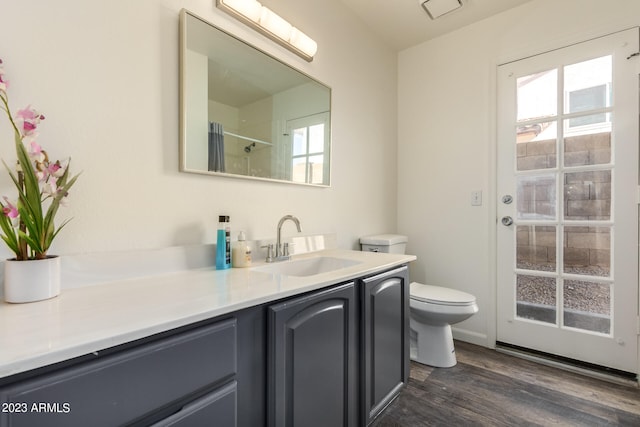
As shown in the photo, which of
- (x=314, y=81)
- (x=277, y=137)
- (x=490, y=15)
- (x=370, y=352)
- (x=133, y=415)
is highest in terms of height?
(x=490, y=15)

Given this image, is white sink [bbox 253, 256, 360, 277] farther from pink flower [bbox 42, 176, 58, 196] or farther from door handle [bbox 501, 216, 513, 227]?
door handle [bbox 501, 216, 513, 227]

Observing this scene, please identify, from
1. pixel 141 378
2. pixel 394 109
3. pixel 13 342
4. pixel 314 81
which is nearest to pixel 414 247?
pixel 394 109

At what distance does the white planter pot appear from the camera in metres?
0.73

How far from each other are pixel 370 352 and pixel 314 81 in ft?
5.01

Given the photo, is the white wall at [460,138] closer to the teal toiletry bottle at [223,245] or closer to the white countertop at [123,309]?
the white countertop at [123,309]

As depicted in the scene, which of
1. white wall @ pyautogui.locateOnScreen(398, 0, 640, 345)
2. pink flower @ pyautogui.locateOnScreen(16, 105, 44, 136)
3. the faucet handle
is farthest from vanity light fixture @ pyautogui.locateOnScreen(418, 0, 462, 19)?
pink flower @ pyautogui.locateOnScreen(16, 105, 44, 136)

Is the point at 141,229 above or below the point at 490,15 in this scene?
below

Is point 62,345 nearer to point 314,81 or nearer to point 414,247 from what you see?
point 314,81

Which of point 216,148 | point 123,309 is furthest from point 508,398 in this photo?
point 216,148

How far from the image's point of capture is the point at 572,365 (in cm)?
184

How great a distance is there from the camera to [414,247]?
8.27 feet

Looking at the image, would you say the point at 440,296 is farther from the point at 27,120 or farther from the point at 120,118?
the point at 27,120

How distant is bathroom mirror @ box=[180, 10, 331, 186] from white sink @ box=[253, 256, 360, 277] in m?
0.46

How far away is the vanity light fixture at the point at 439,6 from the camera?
1.94 m
